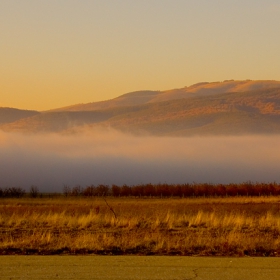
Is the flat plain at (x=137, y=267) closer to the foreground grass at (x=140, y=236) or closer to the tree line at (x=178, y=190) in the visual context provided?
the foreground grass at (x=140, y=236)

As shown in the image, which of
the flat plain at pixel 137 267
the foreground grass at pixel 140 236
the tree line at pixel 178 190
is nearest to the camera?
the flat plain at pixel 137 267

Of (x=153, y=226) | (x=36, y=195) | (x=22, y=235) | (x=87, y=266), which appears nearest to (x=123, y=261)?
(x=87, y=266)

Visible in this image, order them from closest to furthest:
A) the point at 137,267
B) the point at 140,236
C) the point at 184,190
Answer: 1. the point at 137,267
2. the point at 140,236
3. the point at 184,190

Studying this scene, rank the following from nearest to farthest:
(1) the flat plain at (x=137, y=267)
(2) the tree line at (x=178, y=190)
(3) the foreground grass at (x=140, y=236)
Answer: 1. (1) the flat plain at (x=137, y=267)
2. (3) the foreground grass at (x=140, y=236)
3. (2) the tree line at (x=178, y=190)

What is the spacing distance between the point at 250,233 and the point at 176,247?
593cm

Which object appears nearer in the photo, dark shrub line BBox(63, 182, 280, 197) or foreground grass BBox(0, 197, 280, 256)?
foreground grass BBox(0, 197, 280, 256)

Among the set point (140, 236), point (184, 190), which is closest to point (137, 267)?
point (140, 236)

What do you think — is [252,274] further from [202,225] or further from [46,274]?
[202,225]

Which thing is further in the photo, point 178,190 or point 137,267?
point 178,190

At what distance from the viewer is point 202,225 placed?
24562 mm

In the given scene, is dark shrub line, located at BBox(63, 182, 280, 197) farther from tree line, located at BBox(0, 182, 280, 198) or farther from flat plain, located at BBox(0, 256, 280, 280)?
flat plain, located at BBox(0, 256, 280, 280)

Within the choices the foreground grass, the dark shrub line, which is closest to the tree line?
the dark shrub line

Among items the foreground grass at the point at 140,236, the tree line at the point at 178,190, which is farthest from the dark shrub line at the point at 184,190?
the foreground grass at the point at 140,236

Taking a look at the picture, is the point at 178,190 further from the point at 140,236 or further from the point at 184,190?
the point at 140,236
